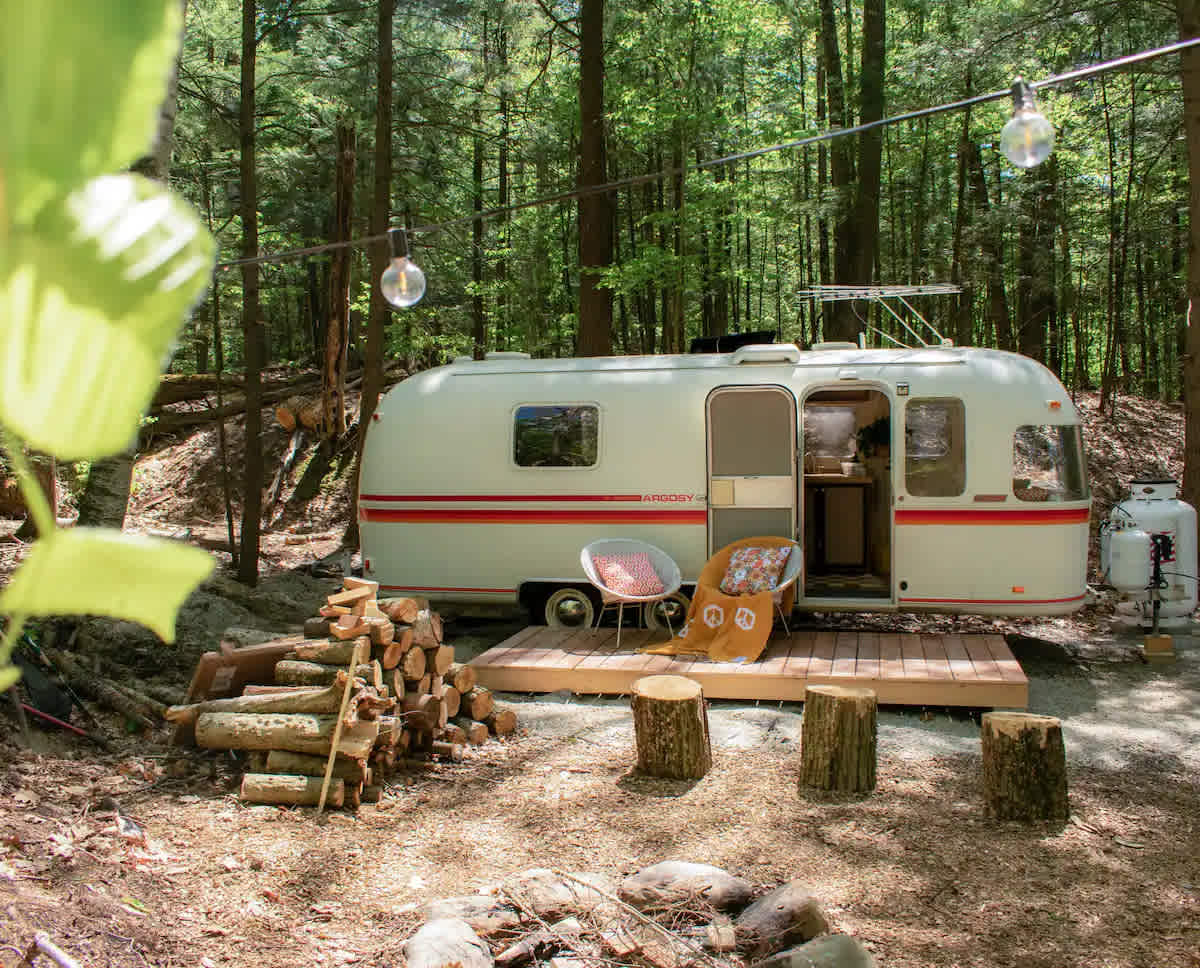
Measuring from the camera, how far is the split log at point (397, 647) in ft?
19.0

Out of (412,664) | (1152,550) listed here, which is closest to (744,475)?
(1152,550)

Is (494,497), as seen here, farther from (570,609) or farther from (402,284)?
(402,284)

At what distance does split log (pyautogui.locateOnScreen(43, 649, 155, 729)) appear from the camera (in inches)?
231

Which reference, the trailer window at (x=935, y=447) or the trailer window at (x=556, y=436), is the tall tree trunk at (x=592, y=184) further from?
the trailer window at (x=935, y=447)

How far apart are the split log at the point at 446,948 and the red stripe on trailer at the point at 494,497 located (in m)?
5.05

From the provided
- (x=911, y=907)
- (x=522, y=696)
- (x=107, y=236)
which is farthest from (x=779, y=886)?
(x=107, y=236)

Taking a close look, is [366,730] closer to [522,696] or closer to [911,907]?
[522,696]

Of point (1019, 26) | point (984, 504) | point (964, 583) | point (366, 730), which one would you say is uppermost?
point (1019, 26)

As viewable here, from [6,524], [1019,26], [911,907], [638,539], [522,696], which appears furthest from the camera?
[6,524]

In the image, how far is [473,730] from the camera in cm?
617

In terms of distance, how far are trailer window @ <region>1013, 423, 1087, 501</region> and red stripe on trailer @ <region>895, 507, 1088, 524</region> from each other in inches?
4.1

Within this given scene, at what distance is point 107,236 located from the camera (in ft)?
1.22

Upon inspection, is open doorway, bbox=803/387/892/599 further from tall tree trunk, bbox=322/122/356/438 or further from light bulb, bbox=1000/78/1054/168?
tall tree trunk, bbox=322/122/356/438

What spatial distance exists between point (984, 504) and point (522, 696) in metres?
3.86
